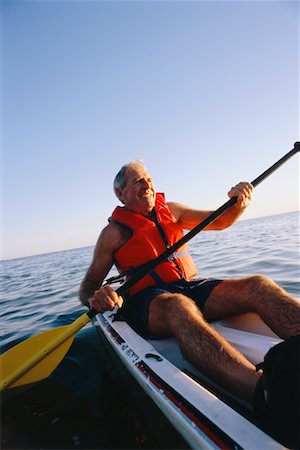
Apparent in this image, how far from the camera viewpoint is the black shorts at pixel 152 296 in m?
2.60

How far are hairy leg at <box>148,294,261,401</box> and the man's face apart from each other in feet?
4.16

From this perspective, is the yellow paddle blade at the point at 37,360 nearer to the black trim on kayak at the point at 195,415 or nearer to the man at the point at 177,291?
the man at the point at 177,291

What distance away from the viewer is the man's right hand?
2332mm

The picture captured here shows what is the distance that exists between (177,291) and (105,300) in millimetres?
798

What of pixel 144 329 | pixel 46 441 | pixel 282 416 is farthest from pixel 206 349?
pixel 46 441

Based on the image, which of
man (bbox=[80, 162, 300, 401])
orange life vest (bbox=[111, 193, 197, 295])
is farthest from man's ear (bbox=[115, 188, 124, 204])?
orange life vest (bbox=[111, 193, 197, 295])

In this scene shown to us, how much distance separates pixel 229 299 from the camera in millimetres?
2514

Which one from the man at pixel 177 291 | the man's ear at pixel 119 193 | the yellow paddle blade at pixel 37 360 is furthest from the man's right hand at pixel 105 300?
the man's ear at pixel 119 193

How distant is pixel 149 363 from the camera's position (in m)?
1.95

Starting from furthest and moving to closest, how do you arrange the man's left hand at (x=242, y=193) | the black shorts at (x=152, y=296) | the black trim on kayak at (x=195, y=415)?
the man's left hand at (x=242, y=193) → the black shorts at (x=152, y=296) → the black trim on kayak at (x=195, y=415)

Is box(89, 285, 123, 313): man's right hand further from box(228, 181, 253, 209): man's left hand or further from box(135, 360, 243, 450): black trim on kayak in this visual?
box(228, 181, 253, 209): man's left hand

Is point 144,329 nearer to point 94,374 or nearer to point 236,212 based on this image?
point 94,374

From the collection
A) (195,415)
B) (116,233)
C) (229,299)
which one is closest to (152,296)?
(229,299)

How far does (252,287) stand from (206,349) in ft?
2.68
